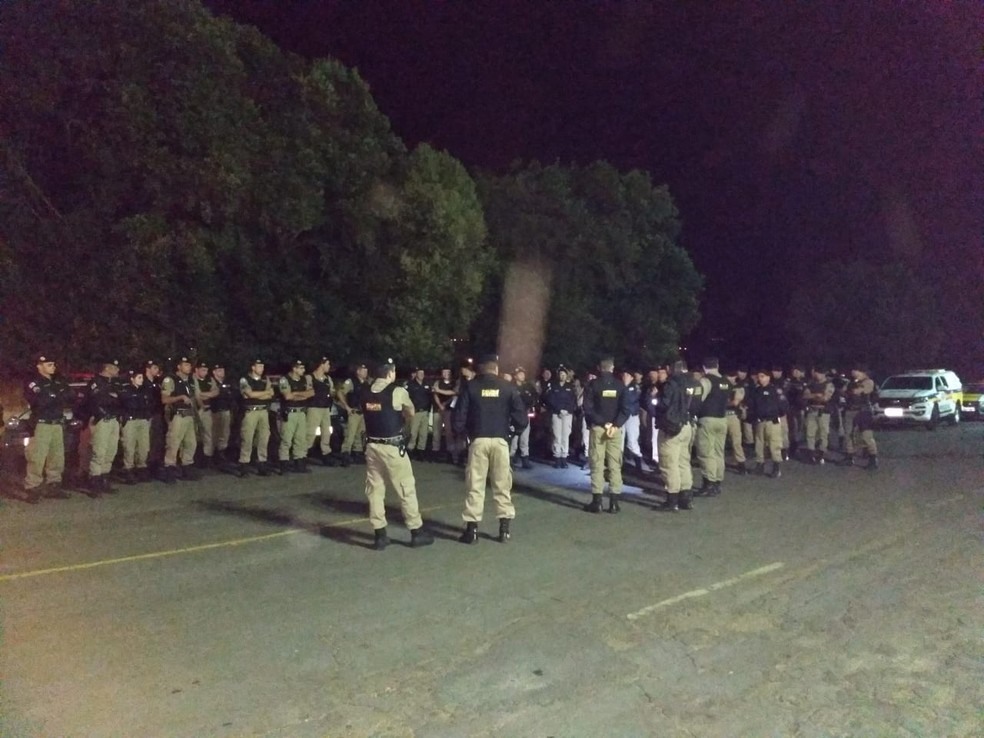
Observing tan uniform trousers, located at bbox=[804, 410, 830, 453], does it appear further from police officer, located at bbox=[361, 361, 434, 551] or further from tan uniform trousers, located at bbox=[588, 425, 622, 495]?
police officer, located at bbox=[361, 361, 434, 551]

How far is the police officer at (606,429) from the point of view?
11750mm

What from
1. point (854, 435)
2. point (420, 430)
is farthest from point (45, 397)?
point (854, 435)

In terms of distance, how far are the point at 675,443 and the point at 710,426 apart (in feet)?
5.26

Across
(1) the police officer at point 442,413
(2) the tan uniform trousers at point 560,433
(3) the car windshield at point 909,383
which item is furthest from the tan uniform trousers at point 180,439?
(3) the car windshield at point 909,383

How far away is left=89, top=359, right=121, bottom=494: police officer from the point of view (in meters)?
12.5

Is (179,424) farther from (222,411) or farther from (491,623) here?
(491,623)

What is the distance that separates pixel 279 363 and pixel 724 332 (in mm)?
42397

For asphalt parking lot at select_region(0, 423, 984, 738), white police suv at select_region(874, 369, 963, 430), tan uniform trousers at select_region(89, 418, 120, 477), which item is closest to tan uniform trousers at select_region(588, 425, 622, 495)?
asphalt parking lot at select_region(0, 423, 984, 738)

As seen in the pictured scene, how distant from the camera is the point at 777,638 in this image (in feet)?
21.4

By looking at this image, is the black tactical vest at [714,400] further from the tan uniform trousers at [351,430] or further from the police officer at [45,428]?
the police officer at [45,428]

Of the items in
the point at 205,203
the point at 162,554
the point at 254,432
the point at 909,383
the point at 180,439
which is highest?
the point at 205,203

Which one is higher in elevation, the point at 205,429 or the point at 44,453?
the point at 205,429

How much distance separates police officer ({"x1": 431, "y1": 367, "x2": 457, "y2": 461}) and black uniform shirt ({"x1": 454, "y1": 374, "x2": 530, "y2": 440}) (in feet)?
23.8

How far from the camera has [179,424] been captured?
1388 centimetres
